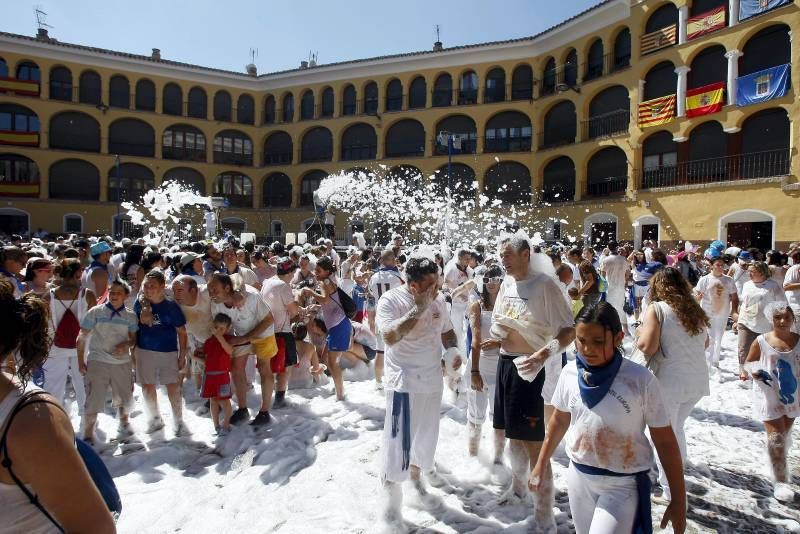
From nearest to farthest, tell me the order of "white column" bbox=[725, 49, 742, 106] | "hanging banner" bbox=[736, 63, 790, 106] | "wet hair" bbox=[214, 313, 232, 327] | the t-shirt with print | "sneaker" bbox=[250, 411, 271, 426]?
1. the t-shirt with print
2. "wet hair" bbox=[214, 313, 232, 327]
3. "sneaker" bbox=[250, 411, 271, 426]
4. "hanging banner" bbox=[736, 63, 790, 106]
5. "white column" bbox=[725, 49, 742, 106]

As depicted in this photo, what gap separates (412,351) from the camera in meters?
4.14

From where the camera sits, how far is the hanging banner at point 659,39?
81.7ft

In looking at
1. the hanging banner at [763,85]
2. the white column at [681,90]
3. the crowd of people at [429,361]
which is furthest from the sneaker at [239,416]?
the white column at [681,90]

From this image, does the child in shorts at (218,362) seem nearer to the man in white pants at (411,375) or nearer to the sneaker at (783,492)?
the man in white pants at (411,375)

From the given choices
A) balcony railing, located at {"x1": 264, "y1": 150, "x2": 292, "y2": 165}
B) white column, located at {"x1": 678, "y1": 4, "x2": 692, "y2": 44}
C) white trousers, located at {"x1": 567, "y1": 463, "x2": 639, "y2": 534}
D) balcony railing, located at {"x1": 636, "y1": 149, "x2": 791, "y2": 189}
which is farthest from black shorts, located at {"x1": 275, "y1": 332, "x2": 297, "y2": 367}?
balcony railing, located at {"x1": 264, "y1": 150, "x2": 292, "y2": 165}

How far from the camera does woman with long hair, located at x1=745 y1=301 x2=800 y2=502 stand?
4477 millimetres

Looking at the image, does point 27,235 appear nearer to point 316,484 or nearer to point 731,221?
point 316,484

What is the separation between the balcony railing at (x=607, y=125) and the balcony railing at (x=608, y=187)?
7.95 ft

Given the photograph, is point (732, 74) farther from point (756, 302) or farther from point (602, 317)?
point (602, 317)

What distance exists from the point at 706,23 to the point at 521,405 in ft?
85.8

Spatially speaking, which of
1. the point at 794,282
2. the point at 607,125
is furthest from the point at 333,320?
the point at 607,125

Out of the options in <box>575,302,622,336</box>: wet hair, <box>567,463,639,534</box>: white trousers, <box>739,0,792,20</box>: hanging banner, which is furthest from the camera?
<box>739,0,792,20</box>: hanging banner

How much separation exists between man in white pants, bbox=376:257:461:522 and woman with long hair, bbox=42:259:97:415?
12.0 feet

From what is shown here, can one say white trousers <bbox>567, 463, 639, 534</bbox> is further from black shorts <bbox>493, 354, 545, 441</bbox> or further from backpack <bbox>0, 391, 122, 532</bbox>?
backpack <bbox>0, 391, 122, 532</bbox>
